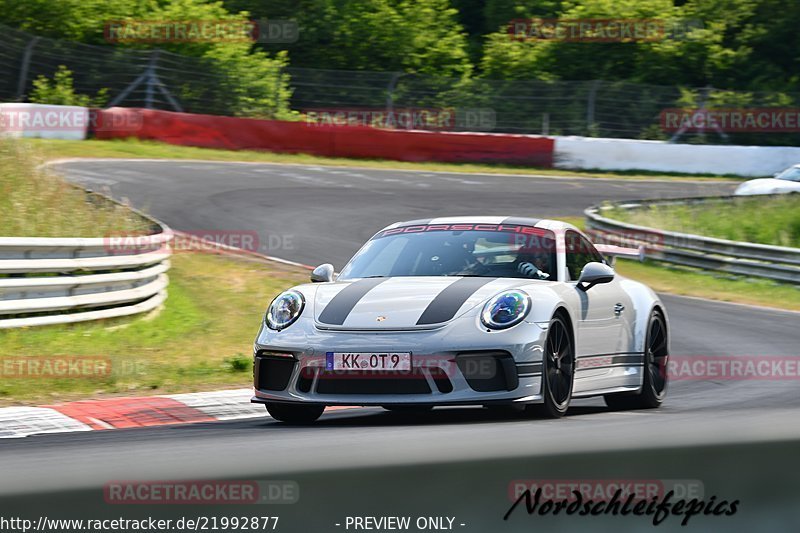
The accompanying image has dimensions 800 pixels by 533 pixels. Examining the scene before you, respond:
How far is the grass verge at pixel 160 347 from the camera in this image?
8805mm

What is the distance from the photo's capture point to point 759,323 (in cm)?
1439

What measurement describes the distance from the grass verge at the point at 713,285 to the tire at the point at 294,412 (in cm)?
1161

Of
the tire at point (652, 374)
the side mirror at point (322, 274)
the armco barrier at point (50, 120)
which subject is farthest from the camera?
the armco barrier at point (50, 120)

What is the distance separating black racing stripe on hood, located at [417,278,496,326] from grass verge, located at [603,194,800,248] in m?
16.3

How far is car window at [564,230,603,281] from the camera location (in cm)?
752

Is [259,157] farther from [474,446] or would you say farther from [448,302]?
[474,446]

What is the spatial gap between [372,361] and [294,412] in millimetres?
896

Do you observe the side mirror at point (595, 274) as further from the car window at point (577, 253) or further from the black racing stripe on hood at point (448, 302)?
the black racing stripe on hood at point (448, 302)

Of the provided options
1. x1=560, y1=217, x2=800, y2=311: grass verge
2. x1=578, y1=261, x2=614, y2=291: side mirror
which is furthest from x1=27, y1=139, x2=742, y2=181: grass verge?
x1=578, y1=261, x2=614, y2=291: side mirror

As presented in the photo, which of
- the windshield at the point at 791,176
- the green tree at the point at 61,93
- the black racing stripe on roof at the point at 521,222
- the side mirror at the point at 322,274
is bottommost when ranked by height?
the windshield at the point at 791,176

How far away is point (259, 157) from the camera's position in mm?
30031

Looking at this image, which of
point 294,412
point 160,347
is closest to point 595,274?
point 294,412

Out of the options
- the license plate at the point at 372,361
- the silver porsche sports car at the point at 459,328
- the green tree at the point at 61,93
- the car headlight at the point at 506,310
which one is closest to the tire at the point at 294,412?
the silver porsche sports car at the point at 459,328

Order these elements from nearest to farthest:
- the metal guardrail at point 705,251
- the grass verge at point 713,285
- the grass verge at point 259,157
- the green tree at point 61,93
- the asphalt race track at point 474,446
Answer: the asphalt race track at point 474,446 < the grass verge at point 713,285 < the metal guardrail at point 705,251 < the grass verge at point 259,157 < the green tree at point 61,93
